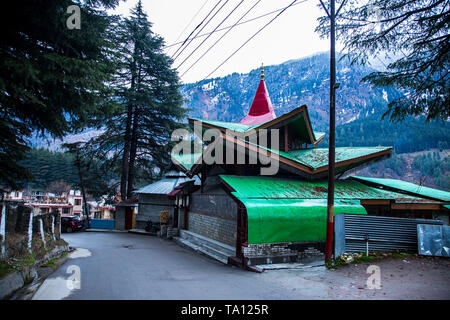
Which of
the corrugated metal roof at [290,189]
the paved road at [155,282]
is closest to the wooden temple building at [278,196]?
the corrugated metal roof at [290,189]

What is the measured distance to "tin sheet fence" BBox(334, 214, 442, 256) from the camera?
32.5 feet

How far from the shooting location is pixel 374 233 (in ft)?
33.5

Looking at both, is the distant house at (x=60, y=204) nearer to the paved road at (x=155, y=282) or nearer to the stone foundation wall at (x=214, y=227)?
the stone foundation wall at (x=214, y=227)

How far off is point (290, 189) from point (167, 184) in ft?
56.2

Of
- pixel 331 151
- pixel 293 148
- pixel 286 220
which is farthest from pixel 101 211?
pixel 331 151

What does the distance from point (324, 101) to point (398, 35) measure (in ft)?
653

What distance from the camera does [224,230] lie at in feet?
43.1

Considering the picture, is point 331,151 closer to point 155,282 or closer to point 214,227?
point 155,282

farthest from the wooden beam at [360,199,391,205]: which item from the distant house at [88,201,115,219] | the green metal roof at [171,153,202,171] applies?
the distant house at [88,201,115,219]

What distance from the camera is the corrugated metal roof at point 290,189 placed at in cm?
1113

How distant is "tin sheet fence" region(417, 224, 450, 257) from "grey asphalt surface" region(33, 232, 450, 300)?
1.27 feet

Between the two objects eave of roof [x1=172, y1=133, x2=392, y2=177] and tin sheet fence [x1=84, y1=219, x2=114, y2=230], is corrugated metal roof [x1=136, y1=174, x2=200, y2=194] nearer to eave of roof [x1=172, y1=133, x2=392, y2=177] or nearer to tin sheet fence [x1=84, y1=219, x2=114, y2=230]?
eave of roof [x1=172, y1=133, x2=392, y2=177]

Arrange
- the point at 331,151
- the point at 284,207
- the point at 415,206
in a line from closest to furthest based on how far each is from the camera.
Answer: the point at 331,151 → the point at 284,207 → the point at 415,206
